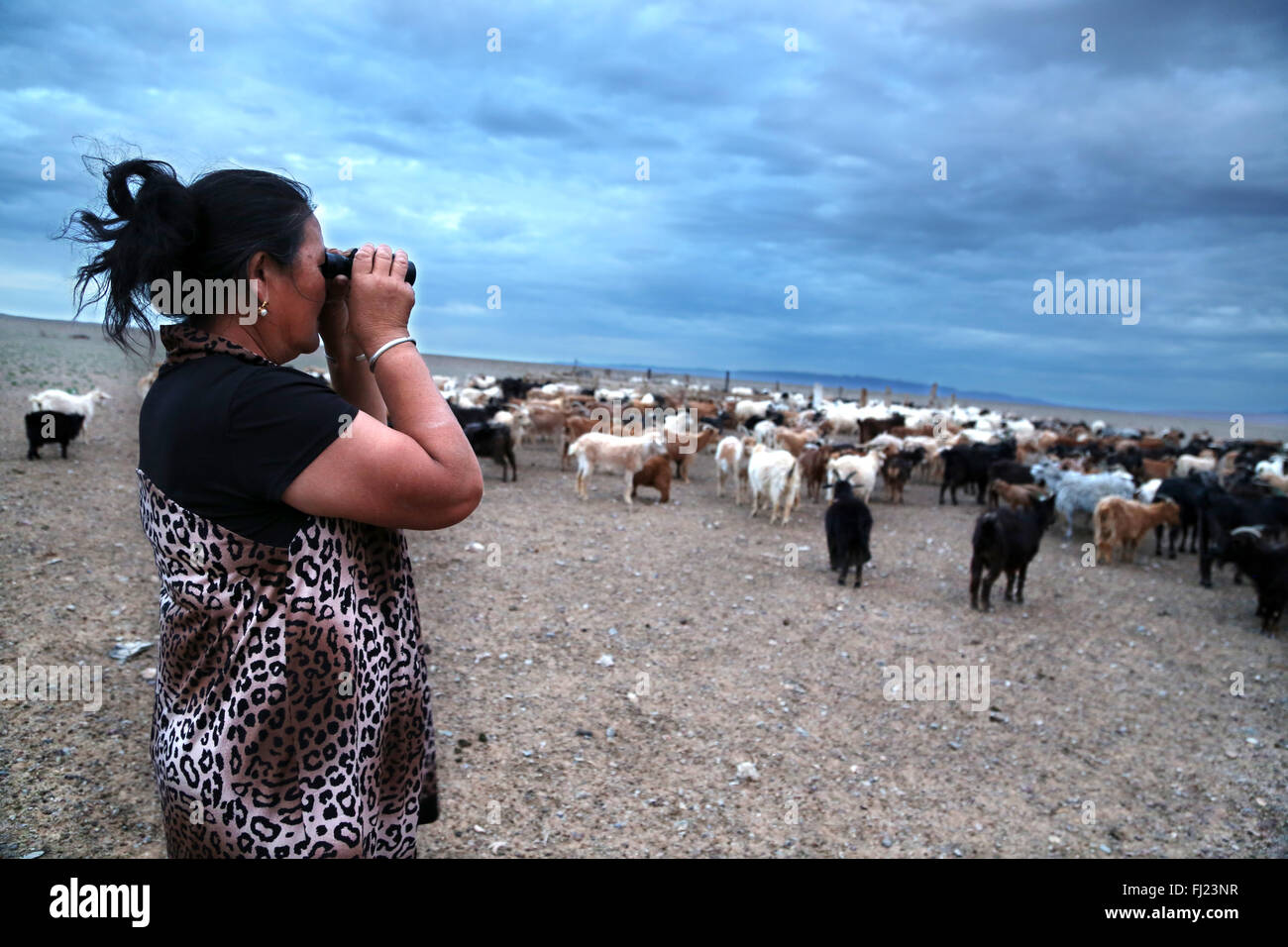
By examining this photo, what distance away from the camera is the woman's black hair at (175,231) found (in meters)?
1.39

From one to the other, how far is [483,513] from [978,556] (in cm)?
696

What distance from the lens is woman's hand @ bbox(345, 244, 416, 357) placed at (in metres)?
1.52

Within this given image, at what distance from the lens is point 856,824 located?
4.41m

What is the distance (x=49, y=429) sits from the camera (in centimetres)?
1193

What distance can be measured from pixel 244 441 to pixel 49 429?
13.6 m

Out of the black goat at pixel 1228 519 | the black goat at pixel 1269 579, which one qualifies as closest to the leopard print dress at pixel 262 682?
the black goat at pixel 1269 579

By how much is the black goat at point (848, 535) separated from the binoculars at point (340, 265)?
27.6ft

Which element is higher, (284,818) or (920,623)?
(284,818)

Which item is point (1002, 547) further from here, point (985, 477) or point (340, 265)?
point (340, 265)

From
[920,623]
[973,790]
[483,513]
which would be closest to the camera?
[973,790]

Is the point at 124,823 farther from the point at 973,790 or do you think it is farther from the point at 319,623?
the point at 973,790

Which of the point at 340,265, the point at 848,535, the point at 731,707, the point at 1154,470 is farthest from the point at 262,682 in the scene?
the point at 1154,470

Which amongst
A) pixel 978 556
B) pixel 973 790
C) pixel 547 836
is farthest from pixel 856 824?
pixel 978 556

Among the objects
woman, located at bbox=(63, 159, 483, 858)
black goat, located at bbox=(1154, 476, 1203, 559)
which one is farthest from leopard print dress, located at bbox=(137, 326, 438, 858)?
black goat, located at bbox=(1154, 476, 1203, 559)
